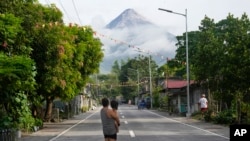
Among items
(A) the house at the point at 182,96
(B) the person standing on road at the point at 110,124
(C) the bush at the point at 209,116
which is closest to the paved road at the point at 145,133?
(C) the bush at the point at 209,116

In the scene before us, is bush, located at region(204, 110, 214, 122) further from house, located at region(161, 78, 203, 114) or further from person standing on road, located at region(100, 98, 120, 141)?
person standing on road, located at region(100, 98, 120, 141)

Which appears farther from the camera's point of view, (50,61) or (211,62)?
(211,62)

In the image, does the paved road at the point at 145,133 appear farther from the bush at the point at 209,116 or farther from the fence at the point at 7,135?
the fence at the point at 7,135

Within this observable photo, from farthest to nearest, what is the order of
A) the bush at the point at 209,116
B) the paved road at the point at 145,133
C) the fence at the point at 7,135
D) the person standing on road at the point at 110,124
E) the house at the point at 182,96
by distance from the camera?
the house at the point at 182,96 → the bush at the point at 209,116 → the paved road at the point at 145,133 → the fence at the point at 7,135 → the person standing on road at the point at 110,124

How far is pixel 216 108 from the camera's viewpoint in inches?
1422

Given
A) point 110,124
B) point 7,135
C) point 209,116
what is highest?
point 110,124

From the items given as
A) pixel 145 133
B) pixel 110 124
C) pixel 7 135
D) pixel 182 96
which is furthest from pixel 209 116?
pixel 182 96

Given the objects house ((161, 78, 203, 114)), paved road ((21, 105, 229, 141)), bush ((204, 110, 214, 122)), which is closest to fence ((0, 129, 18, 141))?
paved road ((21, 105, 229, 141))

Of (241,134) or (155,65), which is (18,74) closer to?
(241,134)

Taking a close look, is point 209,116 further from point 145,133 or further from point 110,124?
point 110,124

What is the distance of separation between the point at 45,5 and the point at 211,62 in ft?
37.6

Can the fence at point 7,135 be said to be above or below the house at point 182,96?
below

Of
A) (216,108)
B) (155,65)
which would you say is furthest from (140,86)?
(216,108)

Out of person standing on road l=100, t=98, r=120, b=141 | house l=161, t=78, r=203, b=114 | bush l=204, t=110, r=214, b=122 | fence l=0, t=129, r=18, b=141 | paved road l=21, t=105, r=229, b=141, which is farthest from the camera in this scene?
house l=161, t=78, r=203, b=114
